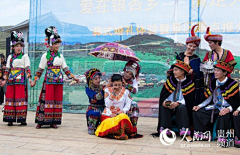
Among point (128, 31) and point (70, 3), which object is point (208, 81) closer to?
point (128, 31)

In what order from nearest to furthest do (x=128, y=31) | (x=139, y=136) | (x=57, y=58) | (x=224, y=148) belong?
1. (x=224, y=148)
2. (x=139, y=136)
3. (x=57, y=58)
4. (x=128, y=31)

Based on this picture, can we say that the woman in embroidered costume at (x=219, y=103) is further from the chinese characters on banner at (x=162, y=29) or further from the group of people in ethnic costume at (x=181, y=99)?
the chinese characters on banner at (x=162, y=29)

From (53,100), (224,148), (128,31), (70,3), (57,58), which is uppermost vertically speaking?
(70,3)

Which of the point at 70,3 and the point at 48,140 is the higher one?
the point at 70,3

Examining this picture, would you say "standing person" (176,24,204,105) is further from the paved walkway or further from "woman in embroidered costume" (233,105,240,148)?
the paved walkway

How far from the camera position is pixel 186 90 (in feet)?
15.1

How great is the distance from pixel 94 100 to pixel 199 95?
5.57 ft

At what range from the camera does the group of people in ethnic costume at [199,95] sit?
428 centimetres

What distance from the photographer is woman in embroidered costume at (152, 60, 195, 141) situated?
4461 mm

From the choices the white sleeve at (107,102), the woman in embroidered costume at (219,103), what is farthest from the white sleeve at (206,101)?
the white sleeve at (107,102)

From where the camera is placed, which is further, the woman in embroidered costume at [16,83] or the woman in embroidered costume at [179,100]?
the woman in embroidered costume at [16,83]

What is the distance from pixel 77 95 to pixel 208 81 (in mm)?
3407

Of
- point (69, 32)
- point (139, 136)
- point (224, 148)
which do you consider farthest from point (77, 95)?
point (224, 148)

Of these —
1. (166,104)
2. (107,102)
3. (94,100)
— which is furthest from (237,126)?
(94,100)
